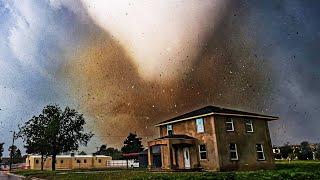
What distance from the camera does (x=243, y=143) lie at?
36531 mm

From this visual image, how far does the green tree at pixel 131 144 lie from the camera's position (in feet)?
426

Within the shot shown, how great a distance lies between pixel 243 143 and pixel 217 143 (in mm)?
4140

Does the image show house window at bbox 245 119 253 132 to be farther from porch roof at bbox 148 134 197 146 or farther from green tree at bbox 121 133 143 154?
green tree at bbox 121 133 143 154

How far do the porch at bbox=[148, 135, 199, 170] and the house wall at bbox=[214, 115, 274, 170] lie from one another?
3.37m

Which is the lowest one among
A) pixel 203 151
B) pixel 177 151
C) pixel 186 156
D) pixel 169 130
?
pixel 186 156

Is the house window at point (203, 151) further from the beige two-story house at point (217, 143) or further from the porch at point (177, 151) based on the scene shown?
the porch at point (177, 151)

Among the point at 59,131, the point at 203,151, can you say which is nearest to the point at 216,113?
the point at 203,151

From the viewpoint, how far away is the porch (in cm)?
3522

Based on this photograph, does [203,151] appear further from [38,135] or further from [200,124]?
[38,135]

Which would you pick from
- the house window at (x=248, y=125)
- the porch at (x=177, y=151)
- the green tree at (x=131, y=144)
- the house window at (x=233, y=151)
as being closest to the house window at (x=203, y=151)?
the porch at (x=177, y=151)

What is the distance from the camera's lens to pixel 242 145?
119 ft

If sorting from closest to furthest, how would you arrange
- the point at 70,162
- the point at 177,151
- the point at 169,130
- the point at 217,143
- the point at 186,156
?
1. the point at 217,143
2. the point at 186,156
3. the point at 177,151
4. the point at 169,130
5. the point at 70,162

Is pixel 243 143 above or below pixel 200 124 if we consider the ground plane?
below

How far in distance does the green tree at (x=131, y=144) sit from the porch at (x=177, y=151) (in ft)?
303
